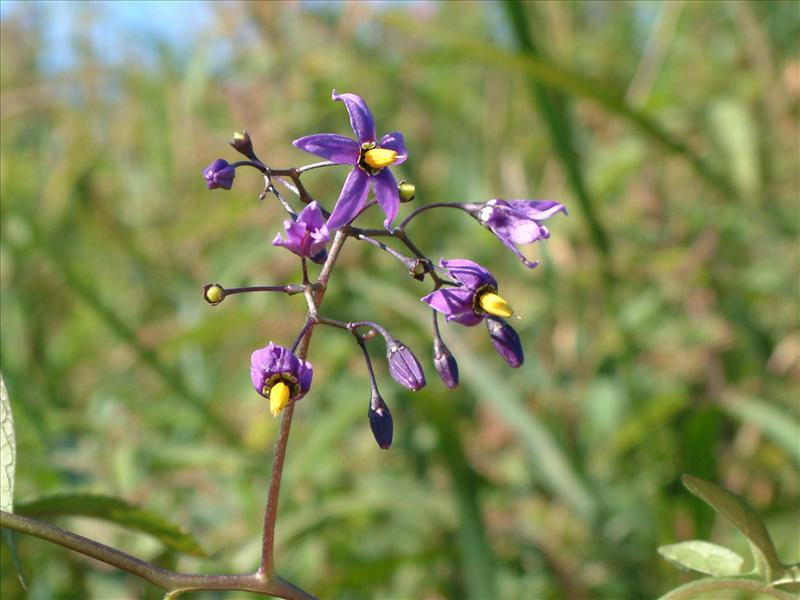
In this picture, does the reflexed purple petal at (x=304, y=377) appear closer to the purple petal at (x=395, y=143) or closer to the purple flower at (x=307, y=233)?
the purple flower at (x=307, y=233)

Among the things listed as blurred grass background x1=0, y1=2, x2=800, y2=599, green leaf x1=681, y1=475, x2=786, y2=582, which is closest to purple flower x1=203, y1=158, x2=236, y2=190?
green leaf x1=681, y1=475, x2=786, y2=582

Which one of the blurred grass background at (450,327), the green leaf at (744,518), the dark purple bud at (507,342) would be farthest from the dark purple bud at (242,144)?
the blurred grass background at (450,327)

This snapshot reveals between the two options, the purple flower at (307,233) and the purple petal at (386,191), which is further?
the purple petal at (386,191)

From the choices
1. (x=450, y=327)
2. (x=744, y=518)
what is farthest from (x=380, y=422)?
(x=450, y=327)

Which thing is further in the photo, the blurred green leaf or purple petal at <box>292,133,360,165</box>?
the blurred green leaf

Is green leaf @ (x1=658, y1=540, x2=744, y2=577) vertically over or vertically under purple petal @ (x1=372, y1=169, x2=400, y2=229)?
under

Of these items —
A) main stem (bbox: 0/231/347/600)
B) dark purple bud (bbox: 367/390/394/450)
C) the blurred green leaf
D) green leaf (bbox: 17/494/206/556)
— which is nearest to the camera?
main stem (bbox: 0/231/347/600)

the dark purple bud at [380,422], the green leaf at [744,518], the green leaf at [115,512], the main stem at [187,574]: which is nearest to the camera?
the main stem at [187,574]

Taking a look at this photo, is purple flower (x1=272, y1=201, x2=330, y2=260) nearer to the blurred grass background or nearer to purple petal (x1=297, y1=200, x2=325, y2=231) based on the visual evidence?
purple petal (x1=297, y1=200, x2=325, y2=231)
